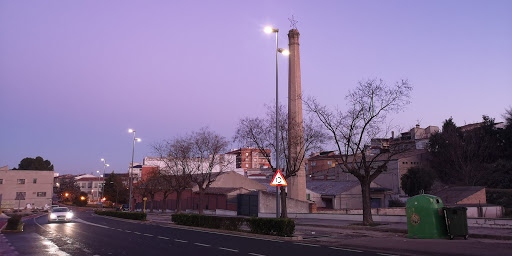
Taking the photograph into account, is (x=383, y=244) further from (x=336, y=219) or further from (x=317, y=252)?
(x=336, y=219)

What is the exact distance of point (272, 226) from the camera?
727 inches

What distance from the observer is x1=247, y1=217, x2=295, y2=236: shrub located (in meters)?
17.8

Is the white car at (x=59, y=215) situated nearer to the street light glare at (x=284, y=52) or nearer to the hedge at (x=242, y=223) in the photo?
the hedge at (x=242, y=223)

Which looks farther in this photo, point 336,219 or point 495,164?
point 495,164

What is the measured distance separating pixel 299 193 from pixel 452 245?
111 ft

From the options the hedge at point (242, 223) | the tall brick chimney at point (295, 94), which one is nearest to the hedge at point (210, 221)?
the hedge at point (242, 223)

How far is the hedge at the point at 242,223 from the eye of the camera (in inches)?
704

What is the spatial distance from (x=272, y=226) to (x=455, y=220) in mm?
7809

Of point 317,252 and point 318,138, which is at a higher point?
point 318,138

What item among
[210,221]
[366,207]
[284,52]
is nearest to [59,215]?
[210,221]

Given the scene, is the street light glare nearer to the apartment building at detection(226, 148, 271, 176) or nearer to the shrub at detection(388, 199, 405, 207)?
the apartment building at detection(226, 148, 271, 176)

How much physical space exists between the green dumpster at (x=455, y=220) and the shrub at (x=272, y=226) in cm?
644

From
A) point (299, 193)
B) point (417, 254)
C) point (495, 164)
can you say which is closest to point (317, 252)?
point (417, 254)

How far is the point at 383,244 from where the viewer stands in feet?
48.9
